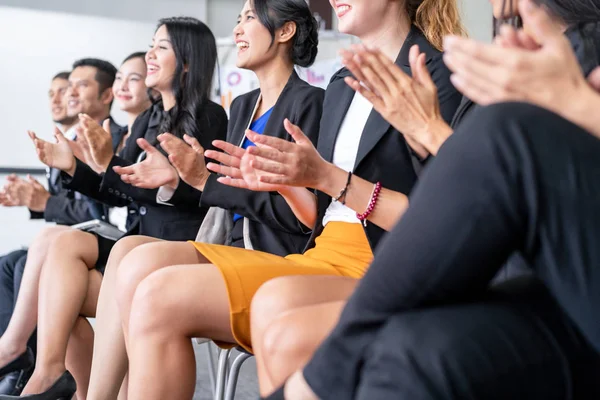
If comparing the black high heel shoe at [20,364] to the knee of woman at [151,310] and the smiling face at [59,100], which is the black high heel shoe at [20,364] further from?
the smiling face at [59,100]

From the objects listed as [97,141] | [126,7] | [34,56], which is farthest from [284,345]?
[126,7]

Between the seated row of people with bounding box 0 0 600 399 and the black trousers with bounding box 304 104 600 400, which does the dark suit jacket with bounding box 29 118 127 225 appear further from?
the black trousers with bounding box 304 104 600 400

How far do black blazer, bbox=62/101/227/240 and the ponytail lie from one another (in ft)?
2.59

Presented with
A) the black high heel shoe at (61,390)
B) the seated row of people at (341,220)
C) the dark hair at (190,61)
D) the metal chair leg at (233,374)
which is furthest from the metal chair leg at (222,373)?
the dark hair at (190,61)

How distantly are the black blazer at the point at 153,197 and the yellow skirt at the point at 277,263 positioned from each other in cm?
65

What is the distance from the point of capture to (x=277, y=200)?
1745 mm

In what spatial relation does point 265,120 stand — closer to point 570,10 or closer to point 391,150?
point 391,150

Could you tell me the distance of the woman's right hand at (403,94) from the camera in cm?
120

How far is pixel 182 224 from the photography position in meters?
2.20

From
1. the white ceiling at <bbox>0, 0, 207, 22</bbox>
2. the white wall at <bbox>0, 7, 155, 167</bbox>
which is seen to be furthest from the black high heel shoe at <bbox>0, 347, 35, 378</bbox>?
the white ceiling at <bbox>0, 0, 207, 22</bbox>

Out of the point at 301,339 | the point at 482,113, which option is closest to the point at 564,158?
the point at 482,113

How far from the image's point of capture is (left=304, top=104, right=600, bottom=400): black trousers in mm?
750

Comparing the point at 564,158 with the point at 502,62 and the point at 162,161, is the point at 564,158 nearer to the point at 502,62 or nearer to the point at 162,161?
the point at 502,62

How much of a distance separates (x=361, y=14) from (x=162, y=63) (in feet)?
3.43
